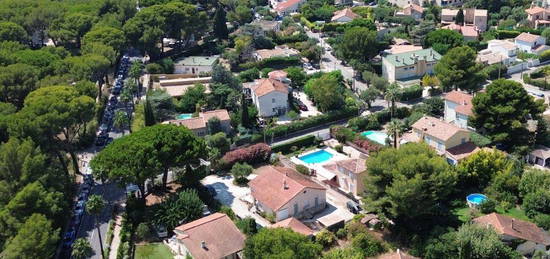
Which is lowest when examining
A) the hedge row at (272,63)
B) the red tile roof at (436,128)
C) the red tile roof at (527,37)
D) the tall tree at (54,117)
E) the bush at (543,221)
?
the bush at (543,221)

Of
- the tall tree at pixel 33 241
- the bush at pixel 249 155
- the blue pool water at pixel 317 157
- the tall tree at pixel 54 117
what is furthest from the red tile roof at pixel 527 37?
the tall tree at pixel 33 241

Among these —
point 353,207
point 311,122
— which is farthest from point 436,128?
point 311,122

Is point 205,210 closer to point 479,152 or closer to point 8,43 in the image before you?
point 479,152

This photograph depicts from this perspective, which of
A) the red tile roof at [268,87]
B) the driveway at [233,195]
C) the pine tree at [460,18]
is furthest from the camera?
the pine tree at [460,18]

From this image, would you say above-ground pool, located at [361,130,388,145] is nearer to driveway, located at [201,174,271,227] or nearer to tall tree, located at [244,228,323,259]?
driveway, located at [201,174,271,227]

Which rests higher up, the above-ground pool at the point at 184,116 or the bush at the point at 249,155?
the above-ground pool at the point at 184,116

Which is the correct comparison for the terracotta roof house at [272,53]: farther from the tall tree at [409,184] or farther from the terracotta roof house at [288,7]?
the tall tree at [409,184]
